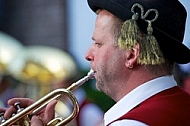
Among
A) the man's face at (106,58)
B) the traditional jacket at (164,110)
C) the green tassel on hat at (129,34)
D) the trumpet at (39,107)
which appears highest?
the green tassel on hat at (129,34)

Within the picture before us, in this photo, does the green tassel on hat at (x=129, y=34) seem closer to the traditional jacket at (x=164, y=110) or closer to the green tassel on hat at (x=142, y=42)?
the green tassel on hat at (x=142, y=42)

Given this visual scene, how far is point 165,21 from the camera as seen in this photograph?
2500mm

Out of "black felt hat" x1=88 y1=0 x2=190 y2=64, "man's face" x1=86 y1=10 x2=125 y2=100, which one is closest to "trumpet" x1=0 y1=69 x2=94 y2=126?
"man's face" x1=86 y1=10 x2=125 y2=100

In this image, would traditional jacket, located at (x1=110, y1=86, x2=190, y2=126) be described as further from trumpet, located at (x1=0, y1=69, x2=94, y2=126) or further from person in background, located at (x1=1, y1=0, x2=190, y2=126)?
→ trumpet, located at (x1=0, y1=69, x2=94, y2=126)

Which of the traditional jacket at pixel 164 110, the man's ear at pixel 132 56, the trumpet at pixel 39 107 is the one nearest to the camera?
the traditional jacket at pixel 164 110

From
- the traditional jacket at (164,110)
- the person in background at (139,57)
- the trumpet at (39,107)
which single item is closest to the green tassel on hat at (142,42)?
the person in background at (139,57)

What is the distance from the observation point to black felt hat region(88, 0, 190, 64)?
2469mm

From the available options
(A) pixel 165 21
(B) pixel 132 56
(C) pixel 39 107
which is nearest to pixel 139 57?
(B) pixel 132 56

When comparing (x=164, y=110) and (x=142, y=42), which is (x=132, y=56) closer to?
(x=142, y=42)

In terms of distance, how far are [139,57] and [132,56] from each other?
0.02 m

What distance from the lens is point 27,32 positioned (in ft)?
33.1

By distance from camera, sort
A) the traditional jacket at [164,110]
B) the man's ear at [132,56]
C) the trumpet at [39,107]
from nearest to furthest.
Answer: the traditional jacket at [164,110], the man's ear at [132,56], the trumpet at [39,107]

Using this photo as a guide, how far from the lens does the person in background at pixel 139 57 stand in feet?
7.91

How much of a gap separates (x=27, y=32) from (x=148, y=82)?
7.76 metres
